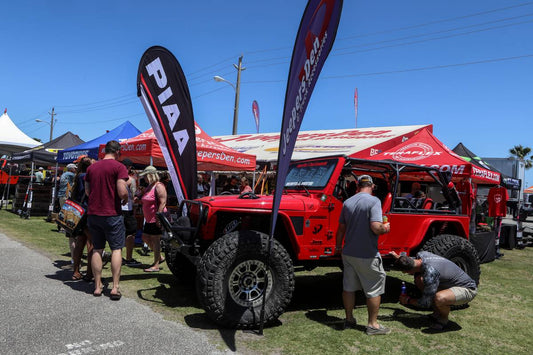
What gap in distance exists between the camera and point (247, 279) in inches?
166

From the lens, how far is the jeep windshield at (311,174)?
512 cm

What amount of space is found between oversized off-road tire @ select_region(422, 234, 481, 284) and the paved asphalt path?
332 centimetres

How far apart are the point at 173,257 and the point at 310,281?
2366mm

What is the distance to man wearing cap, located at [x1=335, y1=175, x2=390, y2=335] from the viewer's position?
4.04 meters

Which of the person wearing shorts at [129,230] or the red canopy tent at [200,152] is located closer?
the person wearing shorts at [129,230]

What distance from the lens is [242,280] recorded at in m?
4.20

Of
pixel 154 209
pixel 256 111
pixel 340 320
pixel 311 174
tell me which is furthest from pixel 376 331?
pixel 256 111

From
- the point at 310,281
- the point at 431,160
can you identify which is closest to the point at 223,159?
the point at 310,281

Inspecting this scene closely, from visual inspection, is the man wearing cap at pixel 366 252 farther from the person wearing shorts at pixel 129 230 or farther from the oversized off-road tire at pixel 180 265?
the person wearing shorts at pixel 129 230

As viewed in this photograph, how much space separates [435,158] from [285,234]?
753cm

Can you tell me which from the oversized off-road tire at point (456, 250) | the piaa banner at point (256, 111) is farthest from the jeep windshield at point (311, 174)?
the piaa banner at point (256, 111)

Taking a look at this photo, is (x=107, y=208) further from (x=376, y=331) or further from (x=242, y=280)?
(x=376, y=331)

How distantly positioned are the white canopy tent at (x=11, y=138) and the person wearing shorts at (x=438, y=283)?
971 inches

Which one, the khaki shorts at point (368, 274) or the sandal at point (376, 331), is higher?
the khaki shorts at point (368, 274)
